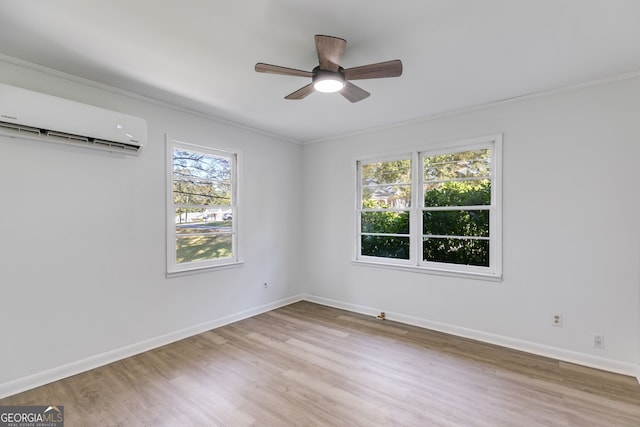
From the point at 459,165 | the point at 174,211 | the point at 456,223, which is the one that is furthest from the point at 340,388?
the point at 459,165

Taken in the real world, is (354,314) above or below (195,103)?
below

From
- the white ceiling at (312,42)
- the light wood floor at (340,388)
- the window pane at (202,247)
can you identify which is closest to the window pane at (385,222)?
the light wood floor at (340,388)

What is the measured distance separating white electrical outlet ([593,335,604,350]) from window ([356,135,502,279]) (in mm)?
911

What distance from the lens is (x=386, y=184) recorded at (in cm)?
423

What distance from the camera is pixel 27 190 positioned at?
96.5 inches

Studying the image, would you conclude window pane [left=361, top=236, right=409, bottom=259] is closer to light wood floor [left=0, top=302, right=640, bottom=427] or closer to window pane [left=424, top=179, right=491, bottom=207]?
window pane [left=424, top=179, right=491, bottom=207]

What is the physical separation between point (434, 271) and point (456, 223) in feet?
2.12

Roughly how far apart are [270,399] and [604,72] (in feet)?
12.9

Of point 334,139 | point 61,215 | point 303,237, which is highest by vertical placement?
point 334,139

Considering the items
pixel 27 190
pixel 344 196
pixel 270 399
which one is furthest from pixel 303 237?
pixel 27 190

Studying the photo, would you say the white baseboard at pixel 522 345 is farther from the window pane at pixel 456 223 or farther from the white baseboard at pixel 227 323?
the window pane at pixel 456 223

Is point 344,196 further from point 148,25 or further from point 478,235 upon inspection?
point 148,25

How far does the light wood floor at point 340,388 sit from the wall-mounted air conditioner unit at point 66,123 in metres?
2.05

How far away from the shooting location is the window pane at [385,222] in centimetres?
407
